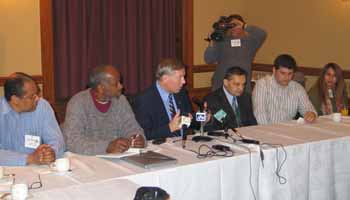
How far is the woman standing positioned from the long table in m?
0.68

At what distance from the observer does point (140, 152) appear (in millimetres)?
2926

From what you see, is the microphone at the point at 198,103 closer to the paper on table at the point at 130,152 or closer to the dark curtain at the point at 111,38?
the paper on table at the point at 130,152

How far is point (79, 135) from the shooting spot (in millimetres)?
3111

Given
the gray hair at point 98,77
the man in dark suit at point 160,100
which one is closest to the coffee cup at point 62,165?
the gray hair at point 98,77

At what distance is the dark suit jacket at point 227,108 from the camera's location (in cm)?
385

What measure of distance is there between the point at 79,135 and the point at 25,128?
0.31 meters

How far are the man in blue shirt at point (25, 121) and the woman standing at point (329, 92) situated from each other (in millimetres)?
2448

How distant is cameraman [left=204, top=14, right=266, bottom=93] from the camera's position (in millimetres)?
5559

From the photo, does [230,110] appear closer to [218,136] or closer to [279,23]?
[218,136]

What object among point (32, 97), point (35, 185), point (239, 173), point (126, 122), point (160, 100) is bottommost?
point (239, 173)

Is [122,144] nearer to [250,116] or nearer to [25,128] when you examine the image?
[25,128]

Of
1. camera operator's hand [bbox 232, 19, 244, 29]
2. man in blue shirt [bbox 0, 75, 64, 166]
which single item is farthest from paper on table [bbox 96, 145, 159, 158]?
camera operator's hand [bbox 232, 19, 244, 29]

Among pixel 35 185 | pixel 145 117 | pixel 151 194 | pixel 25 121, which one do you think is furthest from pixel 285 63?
pixel 151 194

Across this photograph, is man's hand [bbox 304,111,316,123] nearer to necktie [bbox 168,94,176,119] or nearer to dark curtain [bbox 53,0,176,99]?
necktie [bbox 168,94,176,119]
